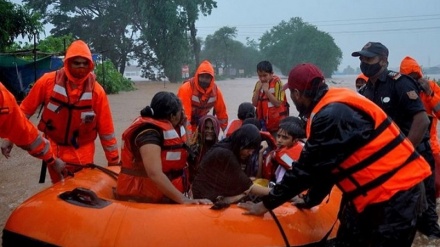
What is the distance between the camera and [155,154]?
2854 millimetres

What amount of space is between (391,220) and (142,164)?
63.0 inches

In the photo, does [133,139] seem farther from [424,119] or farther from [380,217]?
[424,119]

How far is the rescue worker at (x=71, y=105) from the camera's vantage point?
3.85 meters

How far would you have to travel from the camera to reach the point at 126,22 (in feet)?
126

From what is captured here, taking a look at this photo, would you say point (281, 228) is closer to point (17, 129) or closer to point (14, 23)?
point (17, 129)

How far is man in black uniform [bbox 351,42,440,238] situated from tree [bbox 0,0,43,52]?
12.3m

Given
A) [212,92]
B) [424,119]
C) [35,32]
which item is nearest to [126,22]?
[35,32]

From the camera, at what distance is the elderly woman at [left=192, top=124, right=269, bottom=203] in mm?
3123

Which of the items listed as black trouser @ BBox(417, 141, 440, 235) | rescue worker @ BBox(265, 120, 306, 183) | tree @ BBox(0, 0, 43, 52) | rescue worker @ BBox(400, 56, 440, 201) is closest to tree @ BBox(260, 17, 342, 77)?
tree @ BBox(0, 0, 43, 52)

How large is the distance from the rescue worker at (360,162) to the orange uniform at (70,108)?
2.13 meters

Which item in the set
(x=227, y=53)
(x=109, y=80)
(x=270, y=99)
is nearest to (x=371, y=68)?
(x=270, y=99)

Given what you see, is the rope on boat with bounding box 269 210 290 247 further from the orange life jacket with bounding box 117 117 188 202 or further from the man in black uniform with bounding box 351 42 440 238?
the man in black uniform with bounding box 351 42 440 238

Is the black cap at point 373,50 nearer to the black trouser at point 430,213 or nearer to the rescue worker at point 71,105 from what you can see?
the black trouser at point 430,213

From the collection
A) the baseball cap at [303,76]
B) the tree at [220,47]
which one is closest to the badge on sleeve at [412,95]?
the baseball cap at [303,76]
